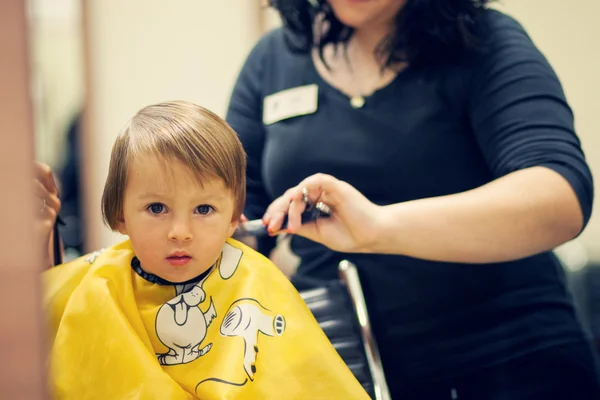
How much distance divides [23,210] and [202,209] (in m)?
0.23

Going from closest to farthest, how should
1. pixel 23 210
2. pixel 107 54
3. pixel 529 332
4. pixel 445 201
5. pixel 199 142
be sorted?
pixel 23 210 < pixel 199 142 < pixel 445 201 < pixel 529 332 < pixel 107 54

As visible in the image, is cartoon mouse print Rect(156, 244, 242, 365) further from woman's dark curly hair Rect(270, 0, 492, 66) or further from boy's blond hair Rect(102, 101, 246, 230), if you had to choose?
woman's dark curly hair Rect(270, 0, 492, 66)

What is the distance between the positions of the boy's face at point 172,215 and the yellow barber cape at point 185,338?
0.05 metres

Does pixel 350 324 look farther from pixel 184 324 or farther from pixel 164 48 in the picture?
pixel 164 48

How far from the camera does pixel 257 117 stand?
1.05 meters

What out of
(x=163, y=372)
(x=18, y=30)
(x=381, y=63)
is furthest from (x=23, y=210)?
(x=381, y=63)

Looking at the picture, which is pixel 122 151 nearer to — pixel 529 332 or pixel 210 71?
pixel 529 332

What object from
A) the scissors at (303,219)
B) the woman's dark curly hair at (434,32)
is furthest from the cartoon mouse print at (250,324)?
the woman's dark curly hair at (434,32)

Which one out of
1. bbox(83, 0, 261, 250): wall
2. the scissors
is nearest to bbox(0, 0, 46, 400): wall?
the scissors

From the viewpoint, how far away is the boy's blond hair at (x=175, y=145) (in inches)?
27.7

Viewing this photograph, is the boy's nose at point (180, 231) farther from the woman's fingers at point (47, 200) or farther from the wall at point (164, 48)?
the wall at point (164, 48)

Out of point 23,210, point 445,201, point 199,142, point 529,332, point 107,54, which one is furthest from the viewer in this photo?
point 107,54

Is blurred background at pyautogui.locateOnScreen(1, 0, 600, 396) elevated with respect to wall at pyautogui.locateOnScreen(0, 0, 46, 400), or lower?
lower

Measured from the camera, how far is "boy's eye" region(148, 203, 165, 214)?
0.71 metres
